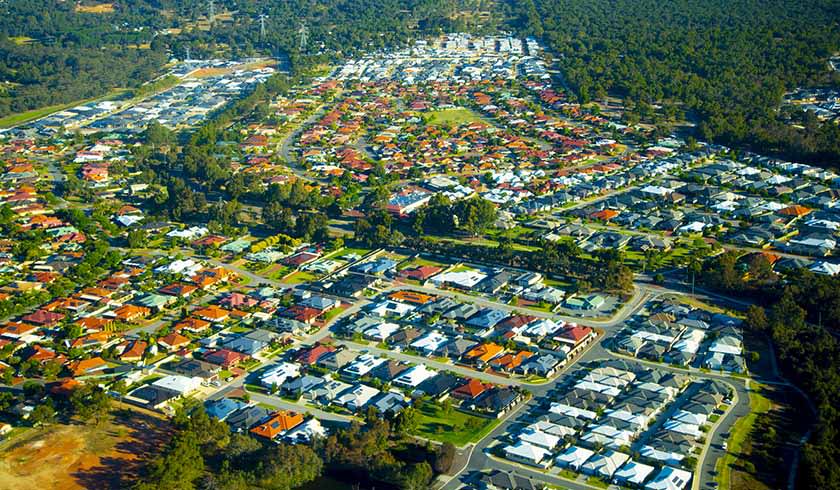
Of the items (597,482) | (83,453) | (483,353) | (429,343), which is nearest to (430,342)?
(429,343)

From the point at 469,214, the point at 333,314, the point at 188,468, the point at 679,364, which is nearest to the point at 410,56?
the point at 469,214

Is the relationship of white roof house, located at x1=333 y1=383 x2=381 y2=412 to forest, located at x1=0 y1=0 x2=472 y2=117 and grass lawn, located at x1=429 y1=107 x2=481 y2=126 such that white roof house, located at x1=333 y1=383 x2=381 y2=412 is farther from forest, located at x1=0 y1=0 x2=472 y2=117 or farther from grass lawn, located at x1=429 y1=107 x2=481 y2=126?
forest, located at x1=0 y1=0 x2=472 y2=117

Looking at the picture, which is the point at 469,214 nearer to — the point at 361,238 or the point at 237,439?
the point at 361,238

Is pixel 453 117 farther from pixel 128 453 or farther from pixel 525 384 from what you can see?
pixel 128 453

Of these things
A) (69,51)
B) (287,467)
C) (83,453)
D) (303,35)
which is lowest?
(83,453)

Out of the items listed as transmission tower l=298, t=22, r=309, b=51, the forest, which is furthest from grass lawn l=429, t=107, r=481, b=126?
transmission tower l=298, t=22, r=309, b=51
